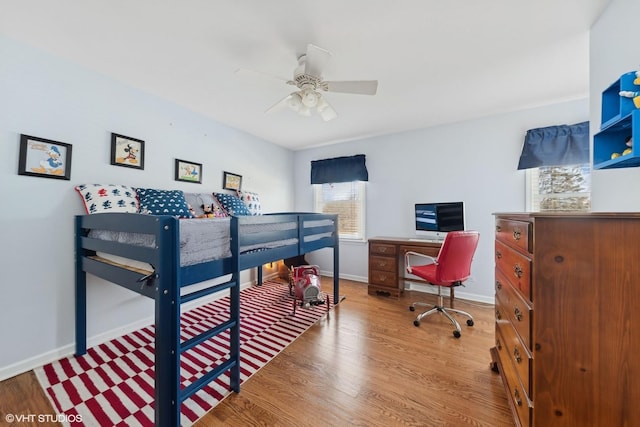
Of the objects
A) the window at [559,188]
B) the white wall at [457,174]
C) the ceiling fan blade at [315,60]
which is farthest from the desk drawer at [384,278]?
the ceiling fan blade at [315,60]

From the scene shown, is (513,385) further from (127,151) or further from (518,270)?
(127,151)

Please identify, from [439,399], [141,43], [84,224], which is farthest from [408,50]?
[84,224]

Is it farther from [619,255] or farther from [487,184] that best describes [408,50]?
[487,184]

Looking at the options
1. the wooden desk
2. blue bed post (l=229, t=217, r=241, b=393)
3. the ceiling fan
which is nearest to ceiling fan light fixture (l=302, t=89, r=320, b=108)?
the ceiling fan

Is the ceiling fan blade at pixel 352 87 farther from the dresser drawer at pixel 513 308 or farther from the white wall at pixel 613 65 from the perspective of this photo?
the dresser drawer at pixel 513 308

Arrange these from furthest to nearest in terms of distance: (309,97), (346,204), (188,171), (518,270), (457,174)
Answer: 1. (346,204)
2. (457,174)
3. (188,171)
4. (309,97)
5. (518,270)

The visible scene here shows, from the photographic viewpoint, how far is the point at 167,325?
115cm

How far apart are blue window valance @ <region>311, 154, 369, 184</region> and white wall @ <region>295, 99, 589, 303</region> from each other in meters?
0.13

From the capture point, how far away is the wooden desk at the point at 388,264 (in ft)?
10.2

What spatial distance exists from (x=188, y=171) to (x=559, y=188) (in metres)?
4.23

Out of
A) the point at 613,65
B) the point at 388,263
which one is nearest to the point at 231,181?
the point at 388,263

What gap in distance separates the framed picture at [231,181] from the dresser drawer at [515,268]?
3.07m

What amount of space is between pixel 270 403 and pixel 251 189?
286 cm

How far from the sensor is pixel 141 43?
5.65ft
